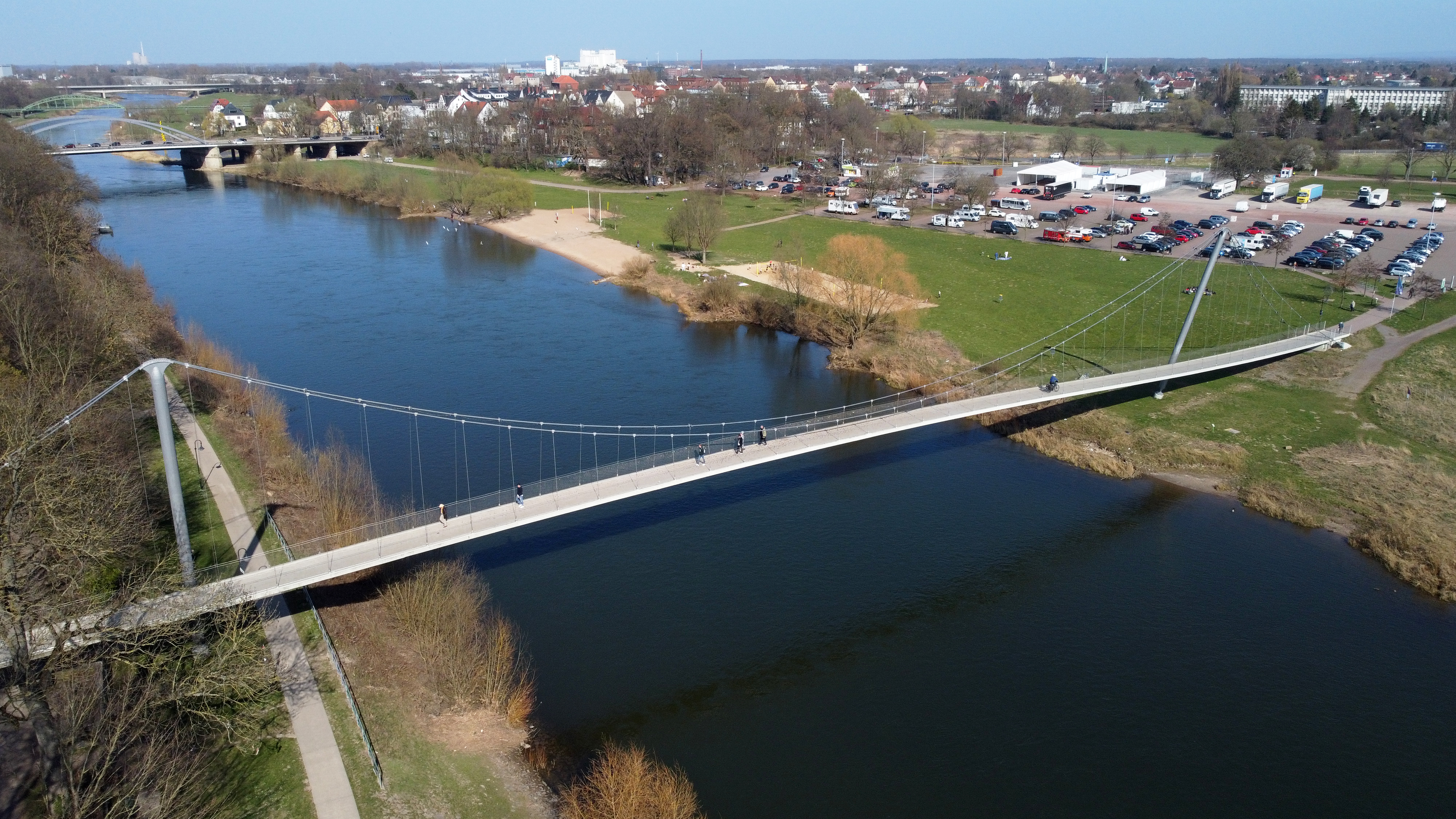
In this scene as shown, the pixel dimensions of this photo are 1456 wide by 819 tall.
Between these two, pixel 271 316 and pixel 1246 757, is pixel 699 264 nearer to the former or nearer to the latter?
pixel 271 316

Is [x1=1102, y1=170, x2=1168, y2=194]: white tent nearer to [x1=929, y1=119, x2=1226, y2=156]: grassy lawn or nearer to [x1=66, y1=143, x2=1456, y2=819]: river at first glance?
[x1=929, y1=119, x2=1226, y2=156]: grassy lawn

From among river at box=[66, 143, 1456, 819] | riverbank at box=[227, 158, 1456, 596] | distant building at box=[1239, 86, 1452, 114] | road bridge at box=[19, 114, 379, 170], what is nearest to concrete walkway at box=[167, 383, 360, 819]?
river at box=[66, 143, 1456, 819]

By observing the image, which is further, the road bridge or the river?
the road bridge

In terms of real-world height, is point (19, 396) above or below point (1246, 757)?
above

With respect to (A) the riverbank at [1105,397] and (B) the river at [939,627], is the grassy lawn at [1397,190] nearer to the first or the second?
(A) the riverbank at [1105,397]

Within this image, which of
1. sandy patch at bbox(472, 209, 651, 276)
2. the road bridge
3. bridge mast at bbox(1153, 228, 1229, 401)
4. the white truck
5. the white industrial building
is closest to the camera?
bridge mast at bbox(1153, 228, 1229, 401)

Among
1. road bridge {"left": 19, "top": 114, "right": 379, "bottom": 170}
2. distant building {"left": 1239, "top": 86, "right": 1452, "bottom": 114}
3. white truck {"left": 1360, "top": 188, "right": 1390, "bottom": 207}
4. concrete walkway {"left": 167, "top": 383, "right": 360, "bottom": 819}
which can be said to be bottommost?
concrete walkway {"left": 167, "top": 383, "right": 360, "bottom": 819}

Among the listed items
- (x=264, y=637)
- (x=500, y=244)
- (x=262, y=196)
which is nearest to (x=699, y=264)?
(x=500, y=244)
